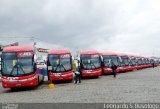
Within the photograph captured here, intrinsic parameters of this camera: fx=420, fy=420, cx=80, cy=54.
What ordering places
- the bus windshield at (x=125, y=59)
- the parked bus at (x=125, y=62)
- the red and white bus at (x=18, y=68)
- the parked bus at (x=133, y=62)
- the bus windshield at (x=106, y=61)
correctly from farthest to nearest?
the parked bus at (x=133, y=62) < the bus windshield at (x=125, y=59) < the parked bus at (x=125, y=62) < the bus windshield at (x=106, y=61) < the red and white bus at (x=18, y=68)

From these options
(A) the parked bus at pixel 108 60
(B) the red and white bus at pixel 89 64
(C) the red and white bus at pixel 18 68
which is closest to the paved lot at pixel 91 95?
(C) the red and white bus at pixel 18 68

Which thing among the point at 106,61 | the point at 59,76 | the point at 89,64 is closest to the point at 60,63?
the point at 59,76

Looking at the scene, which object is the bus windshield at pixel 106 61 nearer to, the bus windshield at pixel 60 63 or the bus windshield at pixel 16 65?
the bus windshield at pixel 60 63

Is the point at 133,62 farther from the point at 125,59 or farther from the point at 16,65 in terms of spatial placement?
the point at 16,65

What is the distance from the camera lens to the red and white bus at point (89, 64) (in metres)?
47.8

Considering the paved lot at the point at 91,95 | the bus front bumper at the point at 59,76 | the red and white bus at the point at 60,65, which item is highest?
the red and white bus at the point at 60,65

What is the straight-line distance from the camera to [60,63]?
40.7 m

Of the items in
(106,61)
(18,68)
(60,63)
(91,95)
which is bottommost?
(91,95)

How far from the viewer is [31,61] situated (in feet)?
110

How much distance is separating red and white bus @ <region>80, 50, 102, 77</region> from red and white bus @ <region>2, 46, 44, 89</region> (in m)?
14.6

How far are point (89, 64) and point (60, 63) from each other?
8016mm

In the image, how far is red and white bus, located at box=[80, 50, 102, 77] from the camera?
157ft

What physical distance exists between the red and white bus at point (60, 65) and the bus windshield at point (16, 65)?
671 centimetres

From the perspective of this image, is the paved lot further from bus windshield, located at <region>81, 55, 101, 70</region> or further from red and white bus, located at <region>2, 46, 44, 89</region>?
bus windshield, located at <region>81, 55, 101, 70</region>
